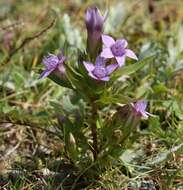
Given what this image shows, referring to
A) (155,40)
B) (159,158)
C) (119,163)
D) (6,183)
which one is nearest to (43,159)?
(6,183)

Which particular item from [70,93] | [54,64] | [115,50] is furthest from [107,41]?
[70,93]

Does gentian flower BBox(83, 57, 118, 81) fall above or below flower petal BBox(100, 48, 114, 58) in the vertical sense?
below

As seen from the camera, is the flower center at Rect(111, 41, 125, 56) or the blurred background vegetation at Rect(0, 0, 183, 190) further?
the blurred background vegetation at Rect(0, 0, 183, 190)

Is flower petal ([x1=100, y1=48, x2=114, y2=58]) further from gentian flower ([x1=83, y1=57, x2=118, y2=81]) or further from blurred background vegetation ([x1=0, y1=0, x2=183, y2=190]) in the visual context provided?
blurred background vegetation ([x1=0, y1=0, x2=183, y2=190])

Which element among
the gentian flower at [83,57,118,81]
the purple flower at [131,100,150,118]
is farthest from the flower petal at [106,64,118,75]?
the purple flower at [131,100,150,118]

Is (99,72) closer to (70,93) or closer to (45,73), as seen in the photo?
(45,73)

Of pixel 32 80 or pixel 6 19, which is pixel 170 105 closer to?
pixel 32 80
